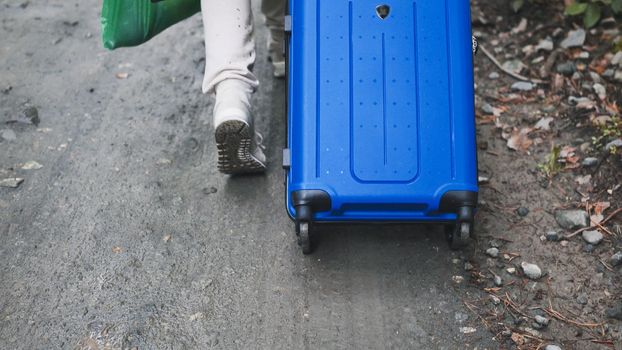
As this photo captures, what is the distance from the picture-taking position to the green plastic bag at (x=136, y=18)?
286cm

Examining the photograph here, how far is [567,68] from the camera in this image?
3658 mm

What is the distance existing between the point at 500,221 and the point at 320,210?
84 centimetres

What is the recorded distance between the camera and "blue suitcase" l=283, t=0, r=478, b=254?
2.54 meters

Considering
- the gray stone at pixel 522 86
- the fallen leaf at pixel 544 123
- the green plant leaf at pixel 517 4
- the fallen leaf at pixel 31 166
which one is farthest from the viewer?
the green plant leaf at pixel 517 4

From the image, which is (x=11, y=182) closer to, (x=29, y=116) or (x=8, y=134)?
(x=8, y=134)

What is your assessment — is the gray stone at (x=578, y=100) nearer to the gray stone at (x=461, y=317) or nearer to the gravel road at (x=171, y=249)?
the gravel road at (x=171, y=249)

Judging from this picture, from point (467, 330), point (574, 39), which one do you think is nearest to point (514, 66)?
point (574, 39)

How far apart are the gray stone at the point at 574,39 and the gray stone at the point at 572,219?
3.99ft

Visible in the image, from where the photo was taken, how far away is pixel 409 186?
8.31 feet

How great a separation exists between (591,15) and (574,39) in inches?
6.0

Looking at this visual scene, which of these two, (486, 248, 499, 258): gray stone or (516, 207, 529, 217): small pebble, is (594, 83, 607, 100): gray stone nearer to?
(516, 207, 529, 217): small pebble

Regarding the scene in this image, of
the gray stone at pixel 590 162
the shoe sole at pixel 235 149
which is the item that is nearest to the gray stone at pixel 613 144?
the gray stone at pixel 590 162

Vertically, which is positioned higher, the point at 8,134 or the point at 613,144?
the point at 613,144

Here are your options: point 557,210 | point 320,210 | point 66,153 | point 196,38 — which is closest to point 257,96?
point 196,38
